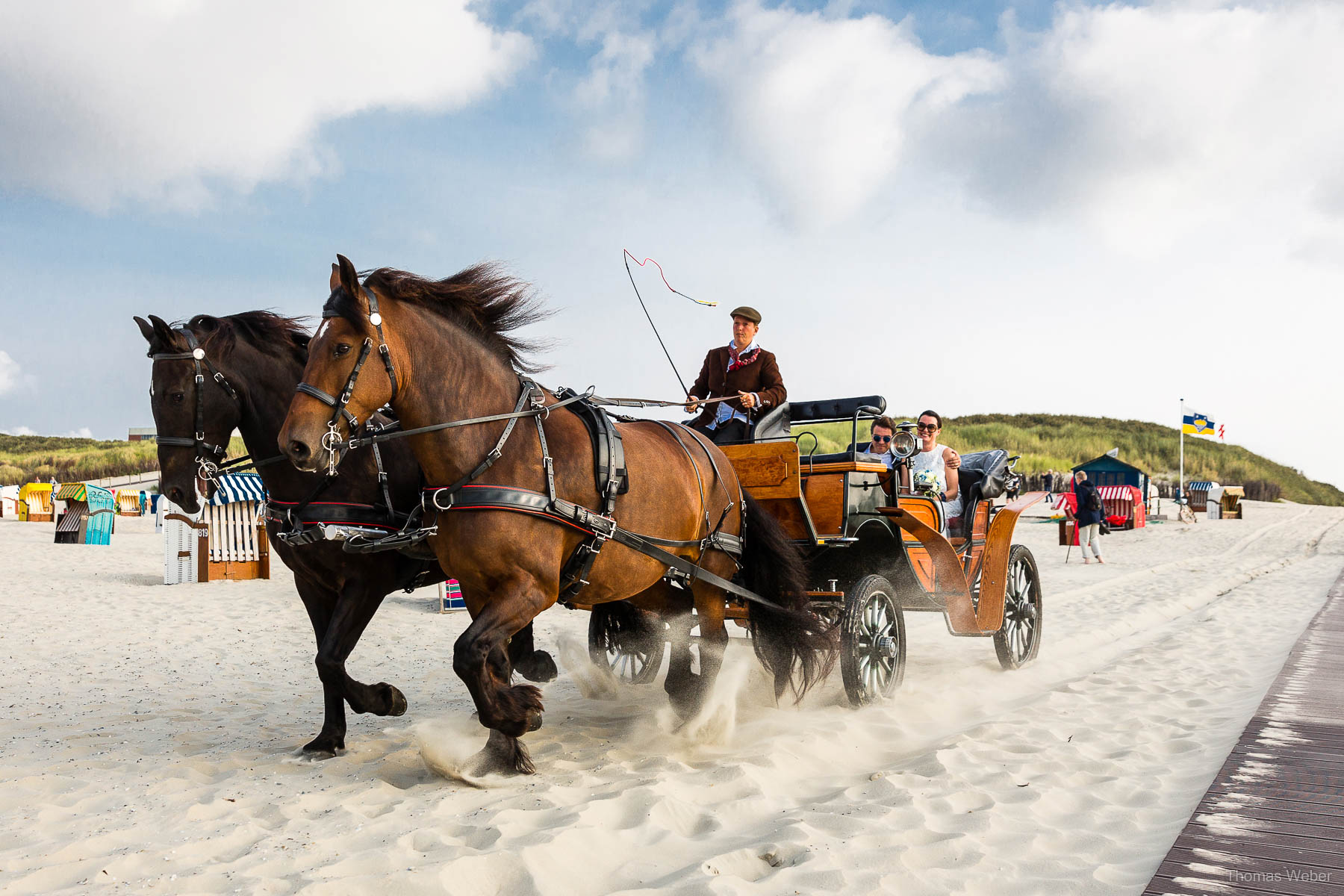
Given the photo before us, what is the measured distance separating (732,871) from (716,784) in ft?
3.33

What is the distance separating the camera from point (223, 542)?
46.1 feet

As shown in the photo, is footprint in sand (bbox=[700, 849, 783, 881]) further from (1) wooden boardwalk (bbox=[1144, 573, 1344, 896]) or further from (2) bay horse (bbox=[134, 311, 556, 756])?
(2) bay horse (bbox=[134, 311, 556, 756])

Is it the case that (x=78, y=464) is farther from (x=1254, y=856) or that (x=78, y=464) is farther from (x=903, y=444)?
(x=1254, y=856)

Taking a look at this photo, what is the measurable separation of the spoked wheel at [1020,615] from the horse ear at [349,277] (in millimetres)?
5273

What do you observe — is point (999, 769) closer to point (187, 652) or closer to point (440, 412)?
point (440, 412)

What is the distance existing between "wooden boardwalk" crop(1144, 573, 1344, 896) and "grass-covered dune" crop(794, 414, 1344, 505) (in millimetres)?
36076

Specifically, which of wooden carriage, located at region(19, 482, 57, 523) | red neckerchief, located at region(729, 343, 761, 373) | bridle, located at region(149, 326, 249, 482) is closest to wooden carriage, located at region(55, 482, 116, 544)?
wooden carriage, located at region(19, 482, 57, 523)

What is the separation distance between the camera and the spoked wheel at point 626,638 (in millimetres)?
6316

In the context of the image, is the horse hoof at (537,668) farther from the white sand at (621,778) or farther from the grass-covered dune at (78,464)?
the grass-covered dune at (78,464)

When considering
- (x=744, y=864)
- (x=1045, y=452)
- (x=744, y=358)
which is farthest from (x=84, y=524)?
(x=1045, y=452)

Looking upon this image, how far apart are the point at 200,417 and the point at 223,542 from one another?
34.9 feet

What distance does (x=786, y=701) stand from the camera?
609 cm

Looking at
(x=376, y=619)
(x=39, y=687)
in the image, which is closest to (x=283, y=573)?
(x=376, y=619)

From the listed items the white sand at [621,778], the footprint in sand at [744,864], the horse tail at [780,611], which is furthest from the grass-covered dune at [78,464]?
the footprint in sand at [744,864]
